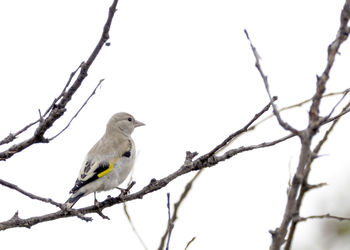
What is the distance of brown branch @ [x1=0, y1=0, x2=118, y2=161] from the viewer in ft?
11.5

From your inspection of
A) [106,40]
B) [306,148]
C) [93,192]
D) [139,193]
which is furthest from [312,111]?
[93,192]

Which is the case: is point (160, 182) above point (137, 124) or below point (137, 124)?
below

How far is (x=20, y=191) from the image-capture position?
12.8 ft

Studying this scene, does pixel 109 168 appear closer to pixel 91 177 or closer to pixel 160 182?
pixel 91 177

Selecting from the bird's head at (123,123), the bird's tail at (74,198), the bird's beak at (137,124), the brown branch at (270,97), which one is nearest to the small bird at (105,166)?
the bird's tail at (74,198)

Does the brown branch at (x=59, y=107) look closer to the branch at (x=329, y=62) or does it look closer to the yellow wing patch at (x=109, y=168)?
the branch at (x=329, y=62)

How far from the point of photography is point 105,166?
7703 millimetres

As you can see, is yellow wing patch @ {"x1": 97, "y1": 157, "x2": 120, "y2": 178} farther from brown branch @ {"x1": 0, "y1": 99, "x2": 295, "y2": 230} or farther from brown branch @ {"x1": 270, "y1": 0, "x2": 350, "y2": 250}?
brown branch @ {"x1": 270, "y1": 0, "x2": 350, "y2": 250}

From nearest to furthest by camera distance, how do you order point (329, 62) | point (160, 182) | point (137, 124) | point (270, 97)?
point (329, 62)
point (270, 97)
point (160, 182)
point (137, 124)

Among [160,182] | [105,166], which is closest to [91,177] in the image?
[105,166]

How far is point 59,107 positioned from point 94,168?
12.8 ft

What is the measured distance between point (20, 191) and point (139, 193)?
1.31 metres

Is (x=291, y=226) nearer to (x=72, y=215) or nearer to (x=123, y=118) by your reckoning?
(x=72, y=215)

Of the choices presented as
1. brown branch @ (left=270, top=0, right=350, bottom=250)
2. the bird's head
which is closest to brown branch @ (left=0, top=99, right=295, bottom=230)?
brown branch @ (left=270, top=0, right=350, bottom=250)
